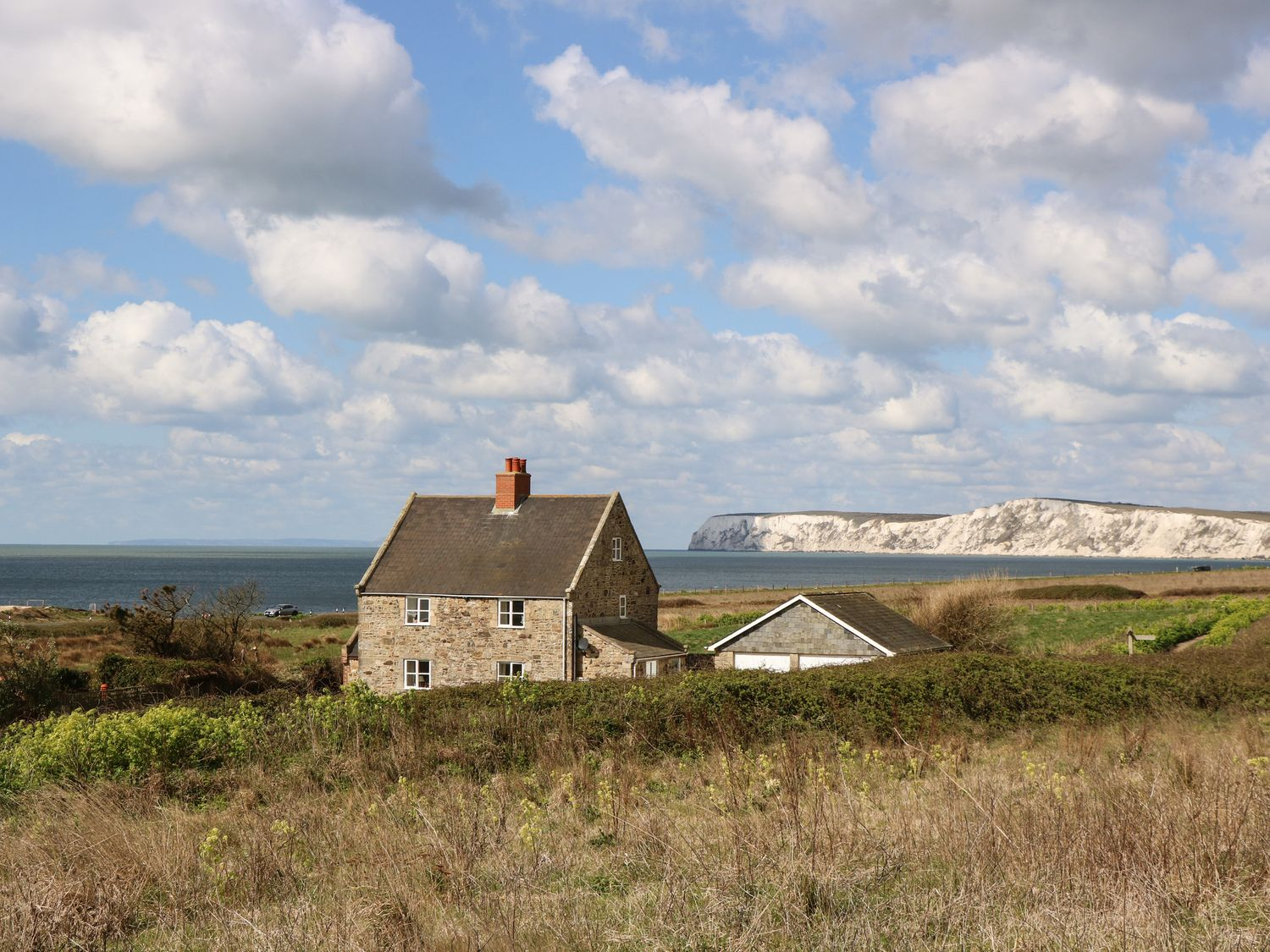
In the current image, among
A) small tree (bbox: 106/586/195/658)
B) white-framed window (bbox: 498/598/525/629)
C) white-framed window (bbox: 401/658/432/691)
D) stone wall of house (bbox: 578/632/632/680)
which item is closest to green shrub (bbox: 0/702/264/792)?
stone wall of house (bbox: 578/632/632/680)

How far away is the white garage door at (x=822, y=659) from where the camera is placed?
115 ft

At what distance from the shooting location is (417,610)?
41062mm

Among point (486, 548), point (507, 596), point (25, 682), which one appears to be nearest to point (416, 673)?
point (507, 596)

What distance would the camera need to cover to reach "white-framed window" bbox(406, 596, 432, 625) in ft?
134

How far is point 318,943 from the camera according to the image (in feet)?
21.4

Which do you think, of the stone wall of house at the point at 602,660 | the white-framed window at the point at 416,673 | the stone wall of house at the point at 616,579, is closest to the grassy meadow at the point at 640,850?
the stone wall of house at the point at 602,660

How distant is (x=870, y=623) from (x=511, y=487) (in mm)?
15083

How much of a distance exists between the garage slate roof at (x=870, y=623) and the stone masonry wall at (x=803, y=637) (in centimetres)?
26

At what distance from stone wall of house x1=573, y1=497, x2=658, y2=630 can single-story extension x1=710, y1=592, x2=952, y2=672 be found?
4.94m

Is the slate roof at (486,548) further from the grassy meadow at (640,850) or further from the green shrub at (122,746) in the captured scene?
the grassy meadow at (640,850)

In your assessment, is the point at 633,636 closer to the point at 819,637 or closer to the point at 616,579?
the point at 616,579

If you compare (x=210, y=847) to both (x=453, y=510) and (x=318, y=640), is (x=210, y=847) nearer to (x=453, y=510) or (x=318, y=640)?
(x=453, y=510)

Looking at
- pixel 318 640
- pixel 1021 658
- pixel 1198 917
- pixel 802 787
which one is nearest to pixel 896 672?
pixel 1021 658

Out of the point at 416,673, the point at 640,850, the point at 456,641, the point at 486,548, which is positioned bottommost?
the point at 416,673
